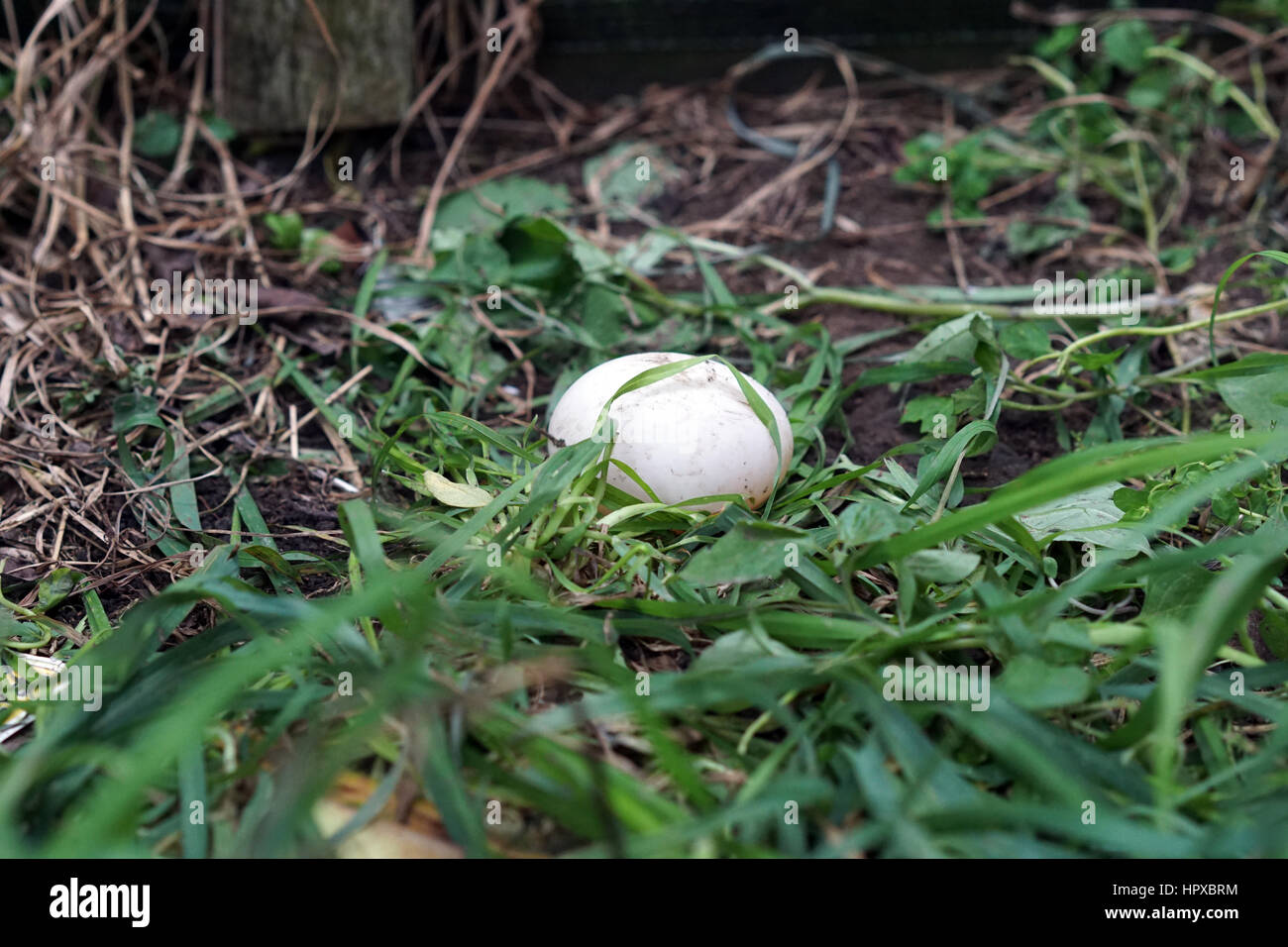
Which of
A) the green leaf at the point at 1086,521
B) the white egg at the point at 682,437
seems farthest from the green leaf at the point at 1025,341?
the white egg at the point at 682,437

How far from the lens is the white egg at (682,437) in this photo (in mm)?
1622

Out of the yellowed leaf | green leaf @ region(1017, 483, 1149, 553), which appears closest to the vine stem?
green leaf @ region(1017, 483, 1149, 553)

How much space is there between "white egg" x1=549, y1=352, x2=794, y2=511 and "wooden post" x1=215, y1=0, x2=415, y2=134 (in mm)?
1607

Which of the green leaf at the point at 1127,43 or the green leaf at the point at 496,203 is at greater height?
the green leaf at the point at 1127,43

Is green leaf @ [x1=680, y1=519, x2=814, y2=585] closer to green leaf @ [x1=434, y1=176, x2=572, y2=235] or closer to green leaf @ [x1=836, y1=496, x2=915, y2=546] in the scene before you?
green leaf @ [x1=836, y1=496, x2=915, y2=546]

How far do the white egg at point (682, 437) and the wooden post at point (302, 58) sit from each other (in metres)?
1.61

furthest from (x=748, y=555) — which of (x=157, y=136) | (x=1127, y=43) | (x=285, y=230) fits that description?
(x=1127, y=43)

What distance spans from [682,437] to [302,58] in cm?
188

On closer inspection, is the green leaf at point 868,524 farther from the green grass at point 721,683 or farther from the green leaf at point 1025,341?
the green leaf at point 1025,341

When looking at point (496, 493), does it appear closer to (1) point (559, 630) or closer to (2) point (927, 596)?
(1) point (559, 630)
